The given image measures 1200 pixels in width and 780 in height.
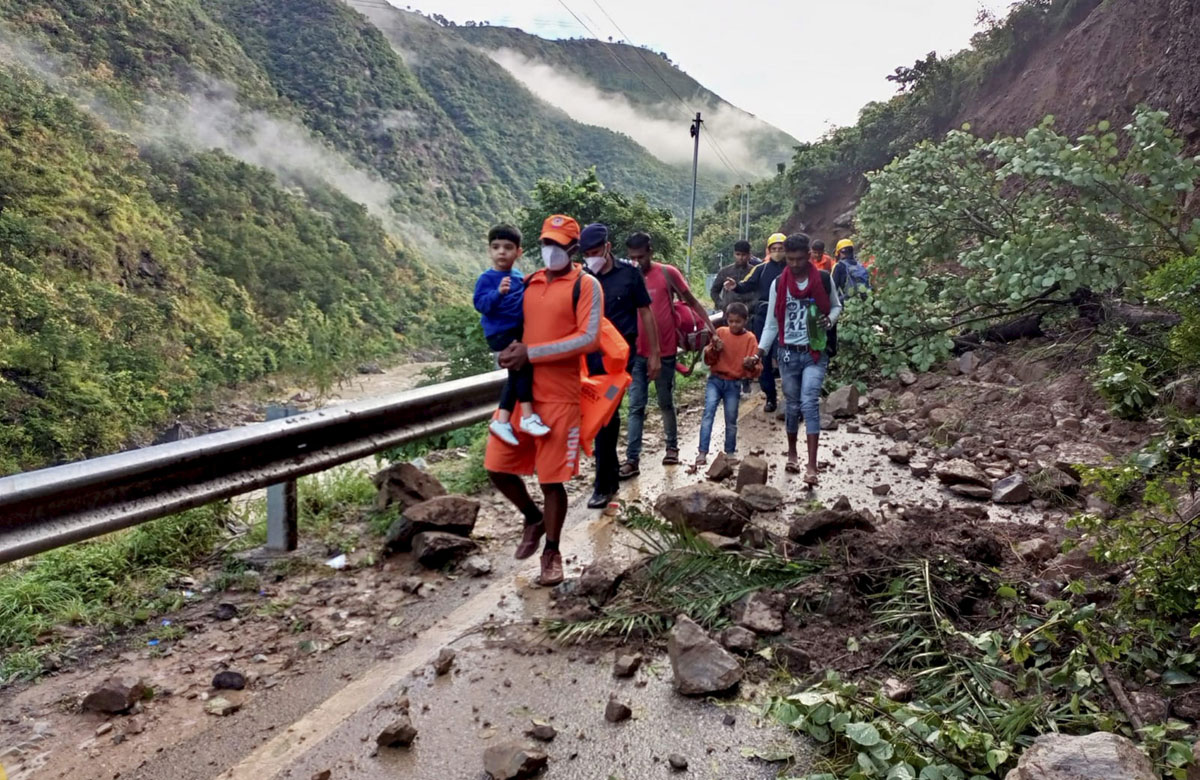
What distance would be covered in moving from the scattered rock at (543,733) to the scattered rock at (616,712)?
18 cm

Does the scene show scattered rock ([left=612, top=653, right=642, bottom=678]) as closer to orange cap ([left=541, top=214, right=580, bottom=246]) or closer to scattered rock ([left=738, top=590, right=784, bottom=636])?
scattered rock ([left=738, top=590, right=784, bottom=636])

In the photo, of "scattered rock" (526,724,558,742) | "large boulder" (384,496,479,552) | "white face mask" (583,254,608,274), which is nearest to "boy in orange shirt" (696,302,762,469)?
"white face mask" (583,254,608,274)

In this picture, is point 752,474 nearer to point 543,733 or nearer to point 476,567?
point 476,567

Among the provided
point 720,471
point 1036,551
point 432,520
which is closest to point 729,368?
point 720,471

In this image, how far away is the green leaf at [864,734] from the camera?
7.00 ft

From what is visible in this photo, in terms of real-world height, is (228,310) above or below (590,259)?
below

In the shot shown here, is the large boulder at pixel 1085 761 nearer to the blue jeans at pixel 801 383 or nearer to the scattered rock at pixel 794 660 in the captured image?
the scattered rock at pixel 794 660

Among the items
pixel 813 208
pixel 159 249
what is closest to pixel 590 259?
pixel 813 208

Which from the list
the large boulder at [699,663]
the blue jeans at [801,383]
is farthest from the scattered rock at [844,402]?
the large boulder at [699,663]

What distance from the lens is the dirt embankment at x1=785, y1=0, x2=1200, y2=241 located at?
43.0 ft

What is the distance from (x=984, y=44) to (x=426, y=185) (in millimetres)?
44559

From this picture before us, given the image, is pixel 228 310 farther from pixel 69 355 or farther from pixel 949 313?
pixel 949 313

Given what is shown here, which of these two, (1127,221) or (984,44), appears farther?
(984,44)

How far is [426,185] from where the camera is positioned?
205 feet
